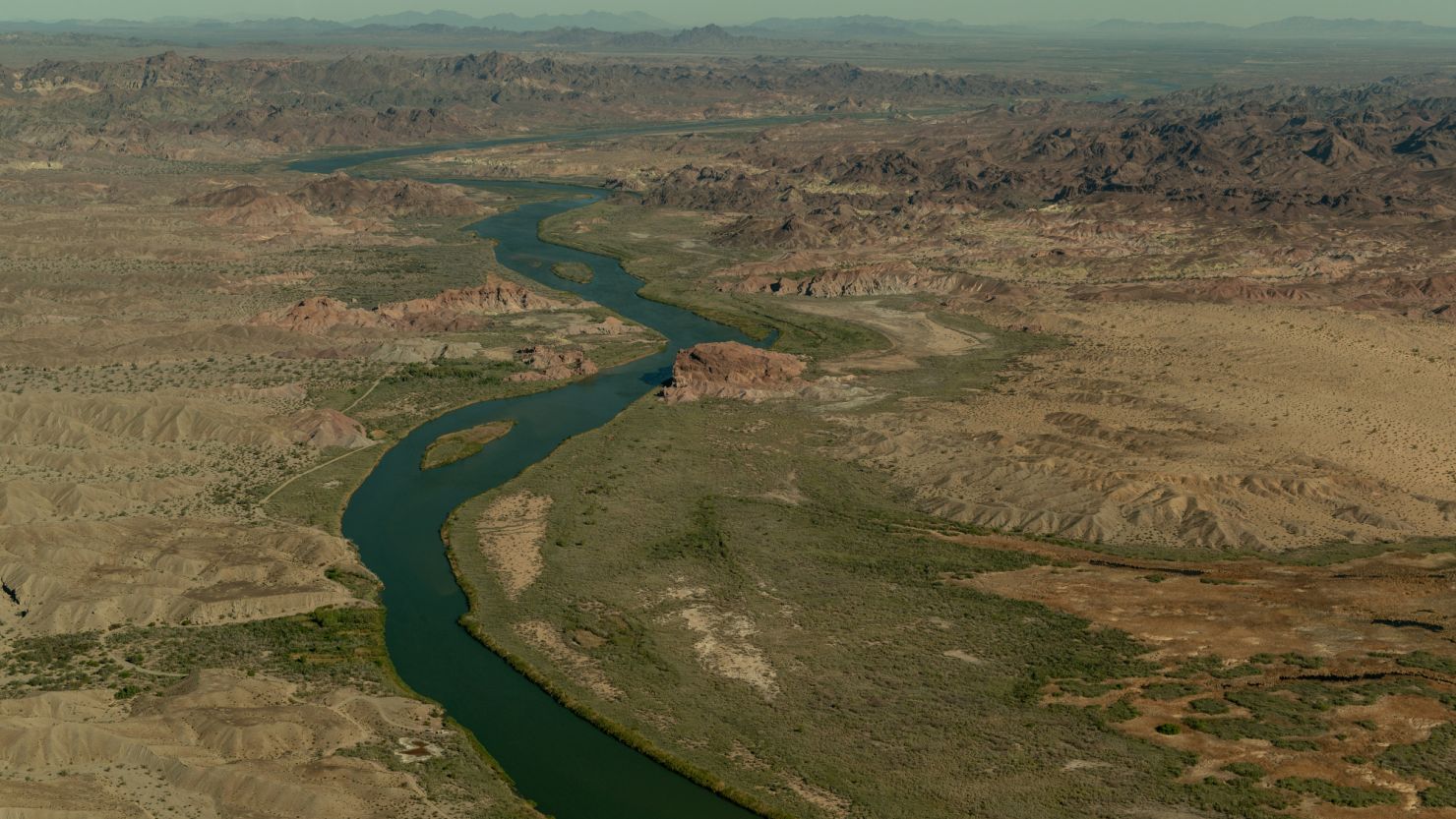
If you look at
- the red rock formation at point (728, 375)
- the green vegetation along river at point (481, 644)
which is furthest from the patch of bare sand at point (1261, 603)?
the red rock formation at point (728, 375)

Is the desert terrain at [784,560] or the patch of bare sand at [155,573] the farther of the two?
the patch of bare sand at [155,573]

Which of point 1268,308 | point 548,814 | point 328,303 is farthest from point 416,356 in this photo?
point 1268,308

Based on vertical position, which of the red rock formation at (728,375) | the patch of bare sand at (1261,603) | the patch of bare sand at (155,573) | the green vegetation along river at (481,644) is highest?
the red rock formation at (728,375)

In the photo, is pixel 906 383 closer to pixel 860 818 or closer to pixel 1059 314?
pixel 1059 314

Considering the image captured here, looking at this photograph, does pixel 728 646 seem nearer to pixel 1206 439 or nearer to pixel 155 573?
pixel 155 573

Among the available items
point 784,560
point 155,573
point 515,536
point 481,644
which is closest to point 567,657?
point 481,644

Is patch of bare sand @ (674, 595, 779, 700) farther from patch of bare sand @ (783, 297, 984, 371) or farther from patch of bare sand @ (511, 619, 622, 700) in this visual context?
patch of bare sand @ (783, 297, 984, 371)

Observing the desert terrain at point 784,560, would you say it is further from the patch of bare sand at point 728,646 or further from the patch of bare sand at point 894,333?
the patch of bare sand at point 894,333
